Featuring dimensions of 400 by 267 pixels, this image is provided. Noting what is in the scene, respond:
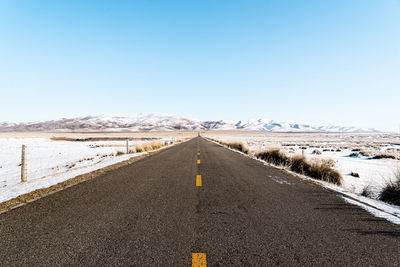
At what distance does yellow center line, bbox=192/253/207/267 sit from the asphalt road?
0.02 m

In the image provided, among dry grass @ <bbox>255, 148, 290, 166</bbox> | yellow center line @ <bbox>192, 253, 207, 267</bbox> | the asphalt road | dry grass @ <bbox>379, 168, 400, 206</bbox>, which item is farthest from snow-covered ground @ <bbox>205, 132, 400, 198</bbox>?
yellow center line @ <bbox>192, 253, 207, 267</bbox>

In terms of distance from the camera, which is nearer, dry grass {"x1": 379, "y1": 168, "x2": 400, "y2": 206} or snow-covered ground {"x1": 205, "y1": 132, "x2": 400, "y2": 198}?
dry grass {"x1": 379, "y1": 168, "x2": 400, "y2": 206}

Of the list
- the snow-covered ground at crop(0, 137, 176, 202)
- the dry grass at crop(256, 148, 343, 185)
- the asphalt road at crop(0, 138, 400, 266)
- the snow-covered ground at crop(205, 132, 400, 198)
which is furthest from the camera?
the dry grass at crop(256, 148, 343, 185)

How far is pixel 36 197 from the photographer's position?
5.02 metres

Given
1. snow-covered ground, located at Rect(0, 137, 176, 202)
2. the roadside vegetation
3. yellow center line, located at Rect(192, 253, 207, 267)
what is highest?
yellow center line, located at Rect(192, 253, 207, 267)

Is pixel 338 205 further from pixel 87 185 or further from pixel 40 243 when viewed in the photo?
pixel 87 185

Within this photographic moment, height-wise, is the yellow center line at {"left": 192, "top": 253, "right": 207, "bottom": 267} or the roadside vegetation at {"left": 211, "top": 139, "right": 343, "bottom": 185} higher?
the yellow center line at {"left": 192, "top": 253, "right": 207, "bottom": 267}

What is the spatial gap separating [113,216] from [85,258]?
4.36ft

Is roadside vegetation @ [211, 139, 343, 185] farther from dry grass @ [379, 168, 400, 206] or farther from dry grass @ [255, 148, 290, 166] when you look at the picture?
dry grass @ [379, 168, 400, 206]

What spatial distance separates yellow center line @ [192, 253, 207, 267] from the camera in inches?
91.9

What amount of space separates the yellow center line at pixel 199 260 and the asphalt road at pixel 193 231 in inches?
0.7

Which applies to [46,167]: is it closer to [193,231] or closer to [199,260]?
[193,231]

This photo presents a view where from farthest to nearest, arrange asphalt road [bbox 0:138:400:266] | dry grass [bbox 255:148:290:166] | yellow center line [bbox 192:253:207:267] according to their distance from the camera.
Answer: dry grass [bbox 255:148:290:166] → asphalt road [bbox 0:138:400:266] → yellow center line [bbox 192:253:207:267]

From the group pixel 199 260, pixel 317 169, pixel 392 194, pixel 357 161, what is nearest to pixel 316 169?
pixel 317 169
